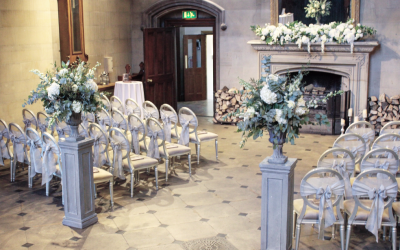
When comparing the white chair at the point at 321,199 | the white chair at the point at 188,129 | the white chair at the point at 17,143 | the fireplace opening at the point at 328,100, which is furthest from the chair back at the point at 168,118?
the white chair at the point at 321,199

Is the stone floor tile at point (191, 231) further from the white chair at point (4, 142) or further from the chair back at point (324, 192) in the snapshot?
the white chair at point (4, 142)

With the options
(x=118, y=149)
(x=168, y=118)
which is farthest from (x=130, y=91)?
(x=118, y=149)

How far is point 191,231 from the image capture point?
17.0 feet

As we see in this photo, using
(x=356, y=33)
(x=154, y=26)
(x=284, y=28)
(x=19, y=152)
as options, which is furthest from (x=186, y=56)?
(x=19, y=152)

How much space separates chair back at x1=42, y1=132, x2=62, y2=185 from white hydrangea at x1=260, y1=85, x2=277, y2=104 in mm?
3151

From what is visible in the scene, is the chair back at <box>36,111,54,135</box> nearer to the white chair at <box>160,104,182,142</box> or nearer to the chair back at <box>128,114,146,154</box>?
the chair back at <box>128,114,146,154</box>

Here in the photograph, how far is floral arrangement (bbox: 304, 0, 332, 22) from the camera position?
10.0 metres

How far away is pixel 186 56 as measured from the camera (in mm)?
14758

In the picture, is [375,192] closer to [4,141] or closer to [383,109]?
[4,141]

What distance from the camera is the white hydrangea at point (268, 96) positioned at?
3.81m

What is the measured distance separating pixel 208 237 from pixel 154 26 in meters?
8.16

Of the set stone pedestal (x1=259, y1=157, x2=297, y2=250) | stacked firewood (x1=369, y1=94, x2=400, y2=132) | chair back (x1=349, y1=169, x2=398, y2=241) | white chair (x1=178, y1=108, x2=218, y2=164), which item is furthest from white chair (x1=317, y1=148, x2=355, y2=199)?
stacked firewood (x1=369, y1=94, x2=400, y2=132)

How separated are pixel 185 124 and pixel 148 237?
2.80 metres

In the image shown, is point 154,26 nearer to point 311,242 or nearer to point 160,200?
point 160,200
